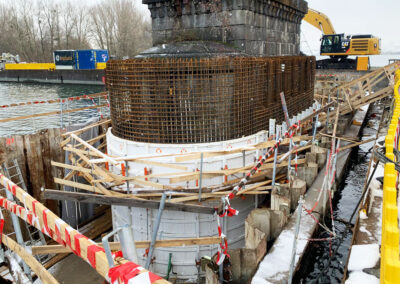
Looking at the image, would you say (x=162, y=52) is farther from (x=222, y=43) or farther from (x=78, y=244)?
(x=78, y=244)

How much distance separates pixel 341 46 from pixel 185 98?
43.4m

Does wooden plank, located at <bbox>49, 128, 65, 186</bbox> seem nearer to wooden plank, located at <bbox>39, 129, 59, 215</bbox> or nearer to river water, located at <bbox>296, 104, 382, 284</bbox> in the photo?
wooden plank, located at <bbox>39, 129, 59, 215</bbox>

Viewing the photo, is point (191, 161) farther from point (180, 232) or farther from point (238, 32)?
point (238, 32)

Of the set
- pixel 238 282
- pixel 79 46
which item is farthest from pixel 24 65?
pixel 238 282

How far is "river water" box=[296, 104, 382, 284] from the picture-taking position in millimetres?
6777

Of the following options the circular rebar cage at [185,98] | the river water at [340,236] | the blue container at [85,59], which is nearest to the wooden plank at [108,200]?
the circular rebar cage at [185,98]

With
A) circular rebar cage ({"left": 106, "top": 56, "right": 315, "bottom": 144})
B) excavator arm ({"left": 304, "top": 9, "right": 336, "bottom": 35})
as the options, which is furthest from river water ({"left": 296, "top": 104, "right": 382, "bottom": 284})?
excavator arm ({"left": 304, "top": 9, "right": 336, "bottom": 35})

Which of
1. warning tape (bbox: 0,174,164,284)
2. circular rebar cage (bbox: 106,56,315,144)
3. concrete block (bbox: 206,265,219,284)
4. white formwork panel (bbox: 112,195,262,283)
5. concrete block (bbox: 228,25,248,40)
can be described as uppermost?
concrete block (bbox: 228,25,248,40)

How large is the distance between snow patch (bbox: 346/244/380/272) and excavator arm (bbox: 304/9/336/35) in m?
47.2

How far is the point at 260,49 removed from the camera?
1413 centimetres

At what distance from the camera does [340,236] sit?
27.7 feet

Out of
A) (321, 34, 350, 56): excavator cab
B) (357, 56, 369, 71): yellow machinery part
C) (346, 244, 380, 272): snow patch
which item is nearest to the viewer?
(346, 244, 380, 272): snow patch

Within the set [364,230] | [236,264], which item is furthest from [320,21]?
[236,264]

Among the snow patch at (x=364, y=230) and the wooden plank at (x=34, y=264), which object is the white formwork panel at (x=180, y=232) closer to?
the snow patch at (x=364, y=230)
